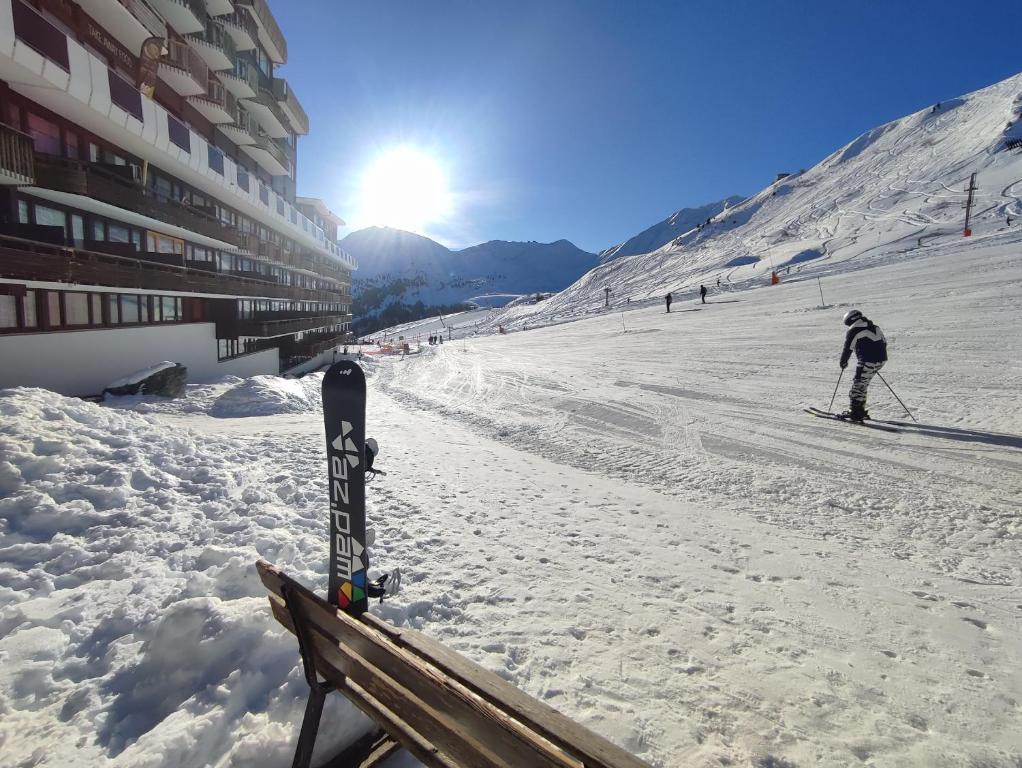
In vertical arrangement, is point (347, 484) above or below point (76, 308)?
below

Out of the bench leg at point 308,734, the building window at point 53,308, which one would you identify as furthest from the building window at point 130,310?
the bench leg at point 308,734

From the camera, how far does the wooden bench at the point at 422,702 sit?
1756 millimetres

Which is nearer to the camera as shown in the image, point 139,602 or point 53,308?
point 139,602

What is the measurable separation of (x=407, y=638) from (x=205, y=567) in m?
3.19

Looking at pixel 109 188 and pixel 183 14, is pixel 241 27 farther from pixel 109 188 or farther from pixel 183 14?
pixel 109 188

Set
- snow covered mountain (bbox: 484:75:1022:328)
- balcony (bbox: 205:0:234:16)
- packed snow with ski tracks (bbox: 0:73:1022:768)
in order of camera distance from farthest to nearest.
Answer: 1. snow covered mountain (bbox: 484:75:1022:328)
2. balcony (bbox: 205:0:234:16)
3. packed snow with ski tracks (bbox: 0:73:1022:768)

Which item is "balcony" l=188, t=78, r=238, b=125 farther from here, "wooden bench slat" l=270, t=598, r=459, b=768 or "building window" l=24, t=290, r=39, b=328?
"wooden bench slat" l=270, t=598, r=459, b=768

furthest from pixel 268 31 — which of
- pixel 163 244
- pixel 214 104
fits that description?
pixel 163 244

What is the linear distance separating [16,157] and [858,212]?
83457 millimetres

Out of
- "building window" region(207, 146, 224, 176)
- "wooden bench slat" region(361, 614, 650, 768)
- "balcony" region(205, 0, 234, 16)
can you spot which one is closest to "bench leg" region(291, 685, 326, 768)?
"wooden bench slat" region(361, 614, 650, 768)

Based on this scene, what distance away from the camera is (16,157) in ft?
32.9

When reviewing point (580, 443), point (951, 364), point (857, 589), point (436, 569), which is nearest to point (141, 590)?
point (436, 569)

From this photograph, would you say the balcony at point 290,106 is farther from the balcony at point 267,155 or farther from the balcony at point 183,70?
the balcony at point 183,70

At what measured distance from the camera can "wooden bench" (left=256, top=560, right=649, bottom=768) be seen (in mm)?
1756
